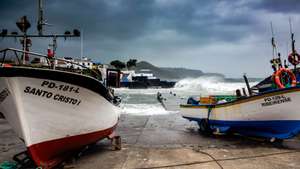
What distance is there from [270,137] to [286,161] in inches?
71.0

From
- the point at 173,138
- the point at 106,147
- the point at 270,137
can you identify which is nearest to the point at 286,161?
the point at 270,137

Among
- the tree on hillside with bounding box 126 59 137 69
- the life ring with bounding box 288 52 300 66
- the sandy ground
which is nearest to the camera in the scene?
the sandy ground

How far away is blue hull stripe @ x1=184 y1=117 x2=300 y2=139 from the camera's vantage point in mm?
6305

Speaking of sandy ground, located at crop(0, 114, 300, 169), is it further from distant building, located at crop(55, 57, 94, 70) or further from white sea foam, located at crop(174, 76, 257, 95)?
white sea foam, located at crop(174, 76, 257, 95)

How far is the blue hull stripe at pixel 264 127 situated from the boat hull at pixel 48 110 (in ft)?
14.4

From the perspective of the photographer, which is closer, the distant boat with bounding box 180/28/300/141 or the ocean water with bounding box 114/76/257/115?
the distant boat with bounding box 180/28/300/141

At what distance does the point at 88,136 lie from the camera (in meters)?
5.55

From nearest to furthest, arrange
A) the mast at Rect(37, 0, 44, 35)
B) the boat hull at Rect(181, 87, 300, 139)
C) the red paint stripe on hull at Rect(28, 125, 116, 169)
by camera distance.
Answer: the red paint stripe on hull at Rect(28, 125, 116, 169), the boat hull at Rect(181, 87, 300, 139), the mast at Rect(37, 0, 44, 35)

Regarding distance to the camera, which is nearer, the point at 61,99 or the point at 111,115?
the point at 61,99

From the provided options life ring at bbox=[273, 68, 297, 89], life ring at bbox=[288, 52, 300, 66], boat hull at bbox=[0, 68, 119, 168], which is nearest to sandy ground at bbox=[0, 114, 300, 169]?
boat hull at bbox=[0, 68, 119, 168]

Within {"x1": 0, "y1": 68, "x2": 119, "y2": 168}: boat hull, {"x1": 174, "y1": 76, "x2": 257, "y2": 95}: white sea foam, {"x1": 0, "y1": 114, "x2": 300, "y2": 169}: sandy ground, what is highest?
{"x1": 0, "y1": 68, "x2": 119, "y2": 168}: boat hull

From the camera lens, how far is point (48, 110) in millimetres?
4641

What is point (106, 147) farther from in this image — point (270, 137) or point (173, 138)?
point (270, 137)

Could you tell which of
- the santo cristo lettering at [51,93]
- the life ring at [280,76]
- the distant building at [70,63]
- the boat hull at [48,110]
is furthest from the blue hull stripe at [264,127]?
the santo cristo lettering at [51,93]
